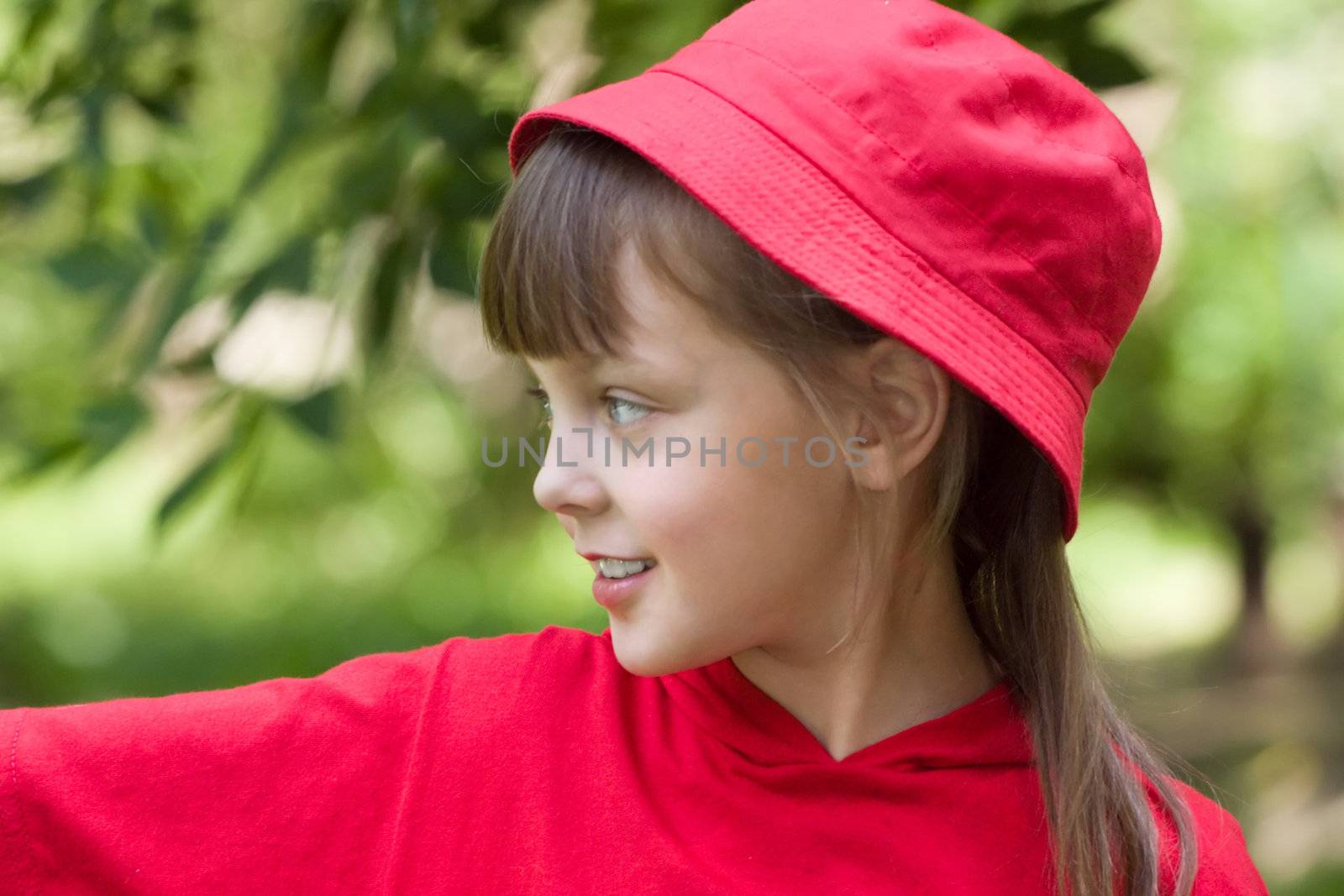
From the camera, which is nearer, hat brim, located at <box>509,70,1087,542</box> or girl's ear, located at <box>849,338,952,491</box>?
hat brim, located at <box>509,70,1087,542</box>

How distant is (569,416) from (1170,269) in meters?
3.22

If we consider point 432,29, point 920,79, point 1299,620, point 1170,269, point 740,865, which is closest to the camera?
point 920,79

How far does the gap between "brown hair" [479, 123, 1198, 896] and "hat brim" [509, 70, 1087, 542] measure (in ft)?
0.20

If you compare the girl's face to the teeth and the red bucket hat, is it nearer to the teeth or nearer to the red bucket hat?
the teeth

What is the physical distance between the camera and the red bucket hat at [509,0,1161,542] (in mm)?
1220

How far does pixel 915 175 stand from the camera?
48.2 inches

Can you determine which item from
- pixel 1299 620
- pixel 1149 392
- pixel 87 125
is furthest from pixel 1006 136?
pixel 1299 620

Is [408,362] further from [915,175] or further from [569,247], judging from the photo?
[915,175]

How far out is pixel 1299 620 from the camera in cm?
551

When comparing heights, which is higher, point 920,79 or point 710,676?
point 920,79

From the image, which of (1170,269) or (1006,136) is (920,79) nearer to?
(1006,136)

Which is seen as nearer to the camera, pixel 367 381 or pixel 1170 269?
Answer: pixel 367 381

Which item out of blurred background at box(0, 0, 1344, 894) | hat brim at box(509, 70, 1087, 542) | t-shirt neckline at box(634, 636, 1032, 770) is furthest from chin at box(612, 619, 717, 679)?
blurred background at box(0, 0, 1344, 894)

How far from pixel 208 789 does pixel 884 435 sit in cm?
67
